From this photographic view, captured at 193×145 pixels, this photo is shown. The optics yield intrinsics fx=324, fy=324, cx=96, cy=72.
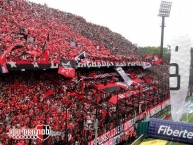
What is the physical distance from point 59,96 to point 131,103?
7193 millimetres

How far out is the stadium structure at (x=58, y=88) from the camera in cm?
1631

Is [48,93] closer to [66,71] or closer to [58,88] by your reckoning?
[58,88]

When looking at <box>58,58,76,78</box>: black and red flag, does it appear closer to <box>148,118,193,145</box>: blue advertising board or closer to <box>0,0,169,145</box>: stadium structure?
<box>0,0,169,145</box>: stadium structure

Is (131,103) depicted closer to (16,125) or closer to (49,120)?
(49,120)

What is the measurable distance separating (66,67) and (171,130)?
27.7 feet

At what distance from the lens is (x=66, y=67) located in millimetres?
23266

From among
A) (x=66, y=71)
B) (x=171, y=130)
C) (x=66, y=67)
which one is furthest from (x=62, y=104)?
(x=171, y=130)

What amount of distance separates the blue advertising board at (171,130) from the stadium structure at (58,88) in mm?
1768

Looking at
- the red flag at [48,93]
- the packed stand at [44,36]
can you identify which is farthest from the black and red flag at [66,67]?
the red flag at [48,93]

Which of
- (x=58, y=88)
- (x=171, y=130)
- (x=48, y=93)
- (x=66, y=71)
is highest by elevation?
(x=66, y=71)

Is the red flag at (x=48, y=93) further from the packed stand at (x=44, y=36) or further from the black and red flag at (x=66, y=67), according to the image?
the packed stand at (x=44, y=36)

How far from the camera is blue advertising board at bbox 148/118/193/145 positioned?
20609 mm

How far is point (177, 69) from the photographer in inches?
835

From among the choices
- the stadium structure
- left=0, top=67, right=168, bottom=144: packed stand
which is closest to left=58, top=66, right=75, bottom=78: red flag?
the stadium structure
